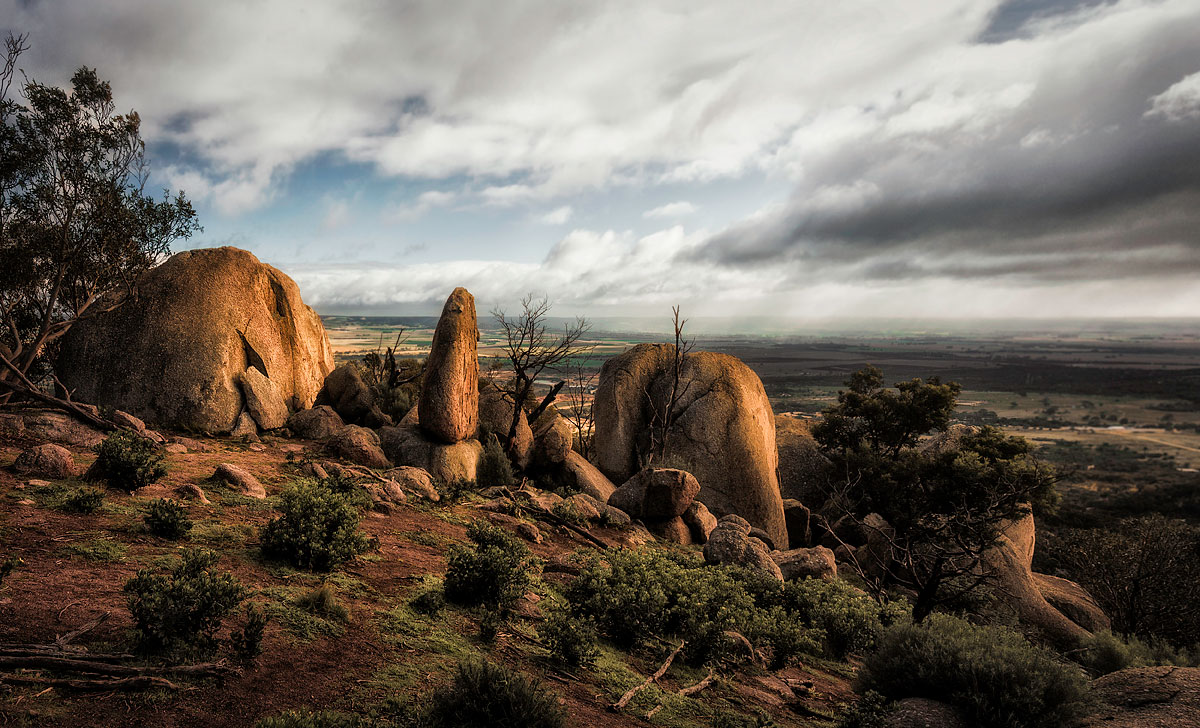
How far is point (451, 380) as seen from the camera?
19578 millimetres

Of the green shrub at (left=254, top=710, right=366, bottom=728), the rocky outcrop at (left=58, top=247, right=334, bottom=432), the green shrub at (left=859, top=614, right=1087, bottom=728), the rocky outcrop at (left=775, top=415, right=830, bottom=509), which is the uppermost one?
the rocky outcrop at (left=58, top=247, right=334, bottom=432)

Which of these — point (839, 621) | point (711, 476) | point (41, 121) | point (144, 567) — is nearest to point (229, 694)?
point (144, 567)

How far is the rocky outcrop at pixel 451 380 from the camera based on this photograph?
19375 mm

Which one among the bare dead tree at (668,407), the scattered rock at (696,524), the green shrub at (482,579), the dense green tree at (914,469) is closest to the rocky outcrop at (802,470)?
the dense green tree at (914,469)

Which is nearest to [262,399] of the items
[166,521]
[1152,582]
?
[166,521]

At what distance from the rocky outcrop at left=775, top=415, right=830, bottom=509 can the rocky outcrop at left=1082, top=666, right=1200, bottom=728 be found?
20954 mm

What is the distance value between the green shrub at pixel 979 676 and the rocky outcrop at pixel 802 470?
70.9ft

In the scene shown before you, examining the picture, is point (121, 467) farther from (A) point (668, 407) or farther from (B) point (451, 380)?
(A) point (668, 407)

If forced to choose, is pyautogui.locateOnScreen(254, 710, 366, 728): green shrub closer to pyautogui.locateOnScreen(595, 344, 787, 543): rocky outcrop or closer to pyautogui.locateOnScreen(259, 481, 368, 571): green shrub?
pyautogui.locateOnScreen(259, 481, 368, 571): green shrub

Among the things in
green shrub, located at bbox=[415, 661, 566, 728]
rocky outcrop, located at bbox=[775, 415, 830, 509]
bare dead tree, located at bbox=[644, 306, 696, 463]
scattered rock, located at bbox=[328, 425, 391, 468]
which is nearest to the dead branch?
green shrub, located at bbox=[415, 661, 566, 728]

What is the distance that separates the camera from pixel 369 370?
34.9 metres

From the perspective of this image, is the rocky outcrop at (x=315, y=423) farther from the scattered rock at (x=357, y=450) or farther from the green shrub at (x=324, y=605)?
the green shrub at (x=324, y=605)

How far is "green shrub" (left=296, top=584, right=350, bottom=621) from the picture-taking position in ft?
23.4

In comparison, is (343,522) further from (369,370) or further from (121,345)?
(369,370)
